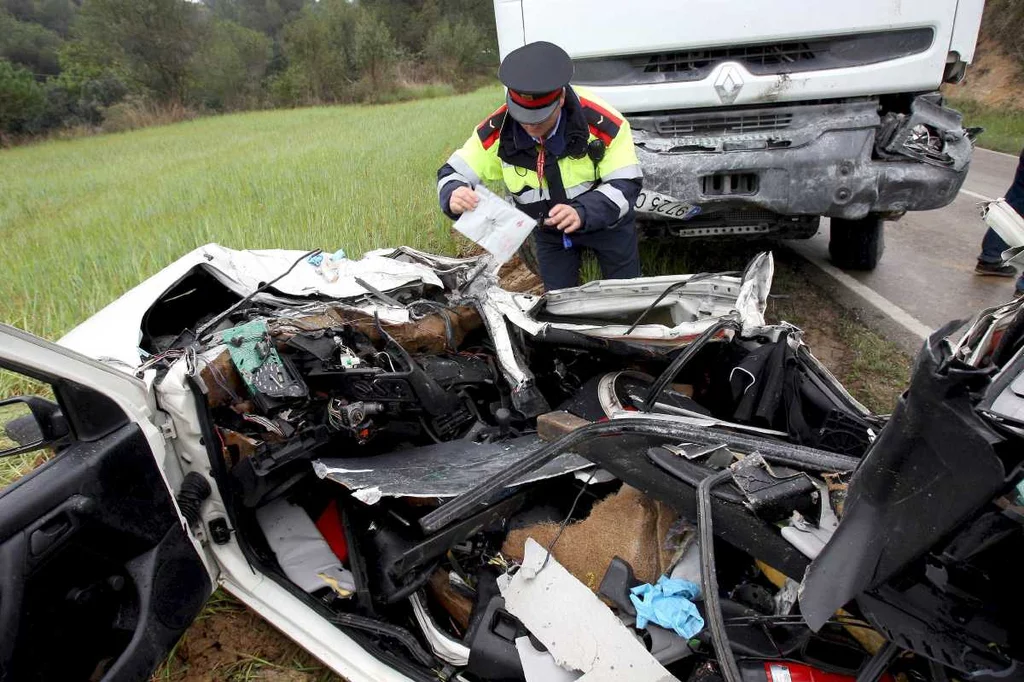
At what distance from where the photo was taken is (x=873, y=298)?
4574 millimetres

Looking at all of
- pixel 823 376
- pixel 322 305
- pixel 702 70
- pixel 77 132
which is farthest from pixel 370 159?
pixel 77 132

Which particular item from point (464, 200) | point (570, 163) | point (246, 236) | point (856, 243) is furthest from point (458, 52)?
point (464, 200)

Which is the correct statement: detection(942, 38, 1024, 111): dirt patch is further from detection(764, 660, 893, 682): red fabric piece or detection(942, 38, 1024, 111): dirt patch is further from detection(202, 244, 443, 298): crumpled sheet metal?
detection(764, 660, 893, 682): red fabric piece

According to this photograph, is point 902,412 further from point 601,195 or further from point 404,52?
point 404,52

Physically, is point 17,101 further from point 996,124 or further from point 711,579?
point 711,579

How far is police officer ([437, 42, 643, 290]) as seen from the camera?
2807mm

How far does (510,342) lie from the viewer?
2.47 m

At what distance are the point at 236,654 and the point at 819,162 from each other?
11.3 feet

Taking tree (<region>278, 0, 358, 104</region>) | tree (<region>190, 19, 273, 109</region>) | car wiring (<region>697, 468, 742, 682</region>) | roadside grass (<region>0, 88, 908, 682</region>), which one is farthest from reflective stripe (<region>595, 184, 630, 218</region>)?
tree (<region>190, 19, 273, 109</region>)

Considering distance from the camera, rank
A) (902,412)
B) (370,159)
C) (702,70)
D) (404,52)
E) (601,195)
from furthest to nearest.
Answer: (404,52) < (370,159) < (702,70) < (601,195) < (902,412)

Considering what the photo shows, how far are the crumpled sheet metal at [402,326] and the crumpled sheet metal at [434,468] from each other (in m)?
0.45

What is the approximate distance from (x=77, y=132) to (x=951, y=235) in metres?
29.3

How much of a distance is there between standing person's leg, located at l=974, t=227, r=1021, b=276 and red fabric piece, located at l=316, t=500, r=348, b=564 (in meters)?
4.93

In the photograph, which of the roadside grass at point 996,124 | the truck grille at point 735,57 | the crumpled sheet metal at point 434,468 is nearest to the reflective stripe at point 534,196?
the truck grille at point 735,57
